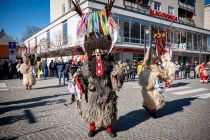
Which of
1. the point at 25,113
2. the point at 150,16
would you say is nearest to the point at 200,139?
the point at 25,113

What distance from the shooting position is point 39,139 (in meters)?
4.21

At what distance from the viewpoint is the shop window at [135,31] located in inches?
1133

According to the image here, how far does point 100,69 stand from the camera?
4359mm

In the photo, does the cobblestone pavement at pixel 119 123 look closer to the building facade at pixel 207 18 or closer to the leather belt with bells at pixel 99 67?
the leather belt with bells at pixel 99 67

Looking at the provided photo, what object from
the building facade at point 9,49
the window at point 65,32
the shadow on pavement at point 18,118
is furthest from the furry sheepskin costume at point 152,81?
the window at point 65,32

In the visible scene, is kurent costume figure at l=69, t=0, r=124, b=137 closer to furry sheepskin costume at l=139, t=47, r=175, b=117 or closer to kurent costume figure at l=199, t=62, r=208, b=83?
furry sheepskin costume at l=139, t=47, r=175, b=117

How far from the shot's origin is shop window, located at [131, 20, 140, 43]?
2878 centimetres

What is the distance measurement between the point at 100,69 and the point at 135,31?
25887mm

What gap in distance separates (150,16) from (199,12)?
64.4 feet

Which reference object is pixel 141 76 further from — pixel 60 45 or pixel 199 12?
pixel 199 12

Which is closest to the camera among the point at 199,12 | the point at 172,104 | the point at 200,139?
the point at 200,139

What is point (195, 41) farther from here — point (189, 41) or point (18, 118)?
point (18, 118)

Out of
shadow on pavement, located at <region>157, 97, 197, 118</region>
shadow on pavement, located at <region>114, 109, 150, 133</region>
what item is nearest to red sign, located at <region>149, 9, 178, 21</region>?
shadow on pavement, located at <region>157, 97, 197, 118</region>

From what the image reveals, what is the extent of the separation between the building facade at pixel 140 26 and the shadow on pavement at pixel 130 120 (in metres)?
13.2
